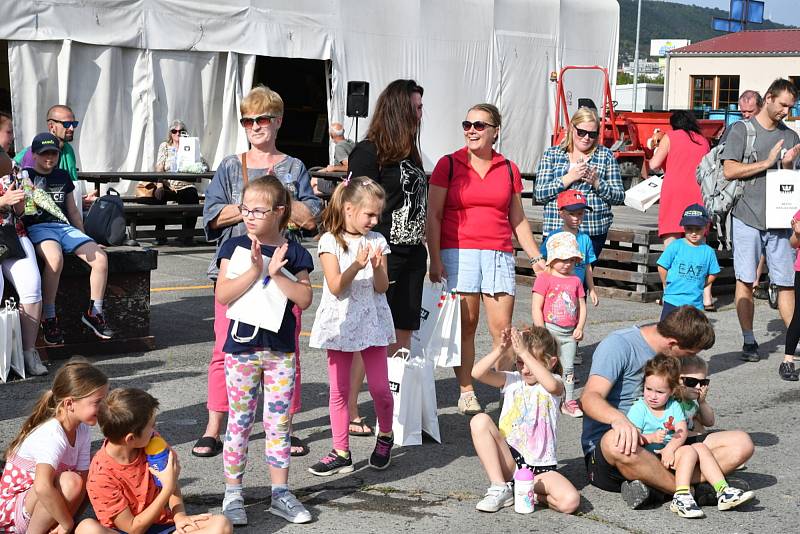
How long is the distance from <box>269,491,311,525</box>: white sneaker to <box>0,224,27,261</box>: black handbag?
3.37m

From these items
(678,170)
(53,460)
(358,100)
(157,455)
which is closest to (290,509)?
(157,455)

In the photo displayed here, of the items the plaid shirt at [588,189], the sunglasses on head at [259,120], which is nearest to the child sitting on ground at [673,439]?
the sunglasses on head at [259,120]

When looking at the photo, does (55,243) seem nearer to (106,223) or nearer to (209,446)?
(106,223)

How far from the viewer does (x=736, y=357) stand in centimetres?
886

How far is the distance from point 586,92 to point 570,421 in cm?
1909

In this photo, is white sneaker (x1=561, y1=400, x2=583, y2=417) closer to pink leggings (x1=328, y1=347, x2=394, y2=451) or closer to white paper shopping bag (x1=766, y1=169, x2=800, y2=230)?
pink leggings (x1=328, y1=347, x2=394, y2=451)

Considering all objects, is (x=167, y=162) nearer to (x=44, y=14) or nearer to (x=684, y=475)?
(x=44, y=14)

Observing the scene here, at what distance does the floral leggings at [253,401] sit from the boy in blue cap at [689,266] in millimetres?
3740

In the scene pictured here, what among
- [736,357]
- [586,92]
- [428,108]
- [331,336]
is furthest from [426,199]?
[586,92]

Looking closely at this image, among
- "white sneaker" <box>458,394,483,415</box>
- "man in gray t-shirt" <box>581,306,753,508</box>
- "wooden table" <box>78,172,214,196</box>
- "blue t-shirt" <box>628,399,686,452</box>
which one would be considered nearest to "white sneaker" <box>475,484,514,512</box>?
"man in gray t-shirt" <box>581,306,753,508</box>

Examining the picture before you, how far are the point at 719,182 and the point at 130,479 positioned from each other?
6.09 meters

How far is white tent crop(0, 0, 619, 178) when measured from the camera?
52.7 feet

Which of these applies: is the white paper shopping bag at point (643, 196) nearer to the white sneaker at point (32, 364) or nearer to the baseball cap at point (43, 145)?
the baseball cap at point (43, 145)

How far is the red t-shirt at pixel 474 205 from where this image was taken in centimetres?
672
